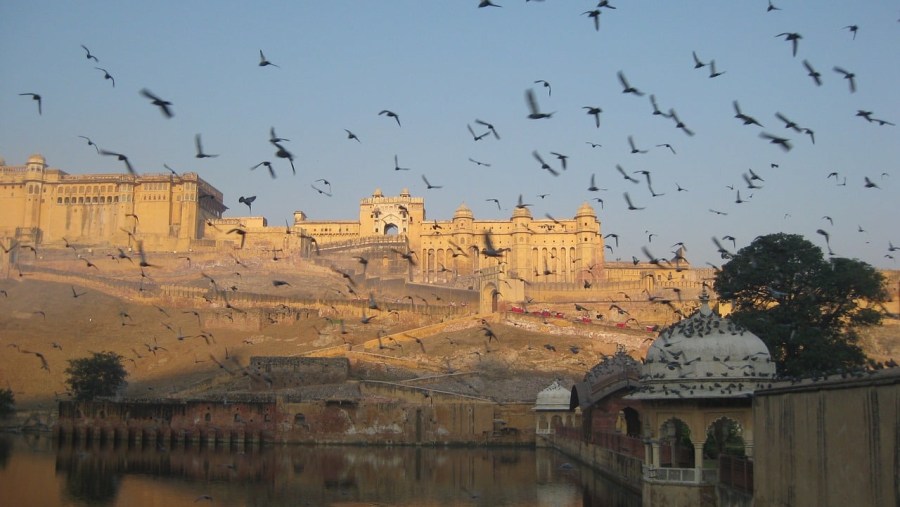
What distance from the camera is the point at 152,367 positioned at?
188ft

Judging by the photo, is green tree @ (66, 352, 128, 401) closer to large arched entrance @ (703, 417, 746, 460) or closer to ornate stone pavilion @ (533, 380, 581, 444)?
ornate stone pavilion @ (533, 380, 581, 444)

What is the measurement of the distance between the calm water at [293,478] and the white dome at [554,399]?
6.79ft

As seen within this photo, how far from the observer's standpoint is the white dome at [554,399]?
141 ft

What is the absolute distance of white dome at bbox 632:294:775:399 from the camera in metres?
18.5

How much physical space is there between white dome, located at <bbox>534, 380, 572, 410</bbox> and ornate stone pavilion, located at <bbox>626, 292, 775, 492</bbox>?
22.8 meters

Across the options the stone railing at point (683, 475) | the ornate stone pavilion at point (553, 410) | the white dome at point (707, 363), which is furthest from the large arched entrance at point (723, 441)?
the ornate stone pavilion at point (553, 410)

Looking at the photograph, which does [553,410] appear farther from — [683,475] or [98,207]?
[98,207]

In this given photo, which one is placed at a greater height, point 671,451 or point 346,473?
point 671,451

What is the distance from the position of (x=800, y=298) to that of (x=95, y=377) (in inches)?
1318

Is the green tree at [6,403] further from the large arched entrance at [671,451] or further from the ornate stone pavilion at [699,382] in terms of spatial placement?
the ornate stone pavilion at [699,382]

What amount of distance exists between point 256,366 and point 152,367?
10173mm

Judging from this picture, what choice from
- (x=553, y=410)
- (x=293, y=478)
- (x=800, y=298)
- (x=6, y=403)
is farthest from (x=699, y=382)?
(x=6, y=403)

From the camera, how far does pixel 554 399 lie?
4297cm

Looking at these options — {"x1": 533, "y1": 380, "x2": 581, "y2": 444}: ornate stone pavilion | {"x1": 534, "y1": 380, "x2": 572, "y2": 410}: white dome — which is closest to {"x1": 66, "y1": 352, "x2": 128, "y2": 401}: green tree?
{"x1": 533, "y1": 380, "x2": 581, "y2": 444}: ornate stone pavilion
